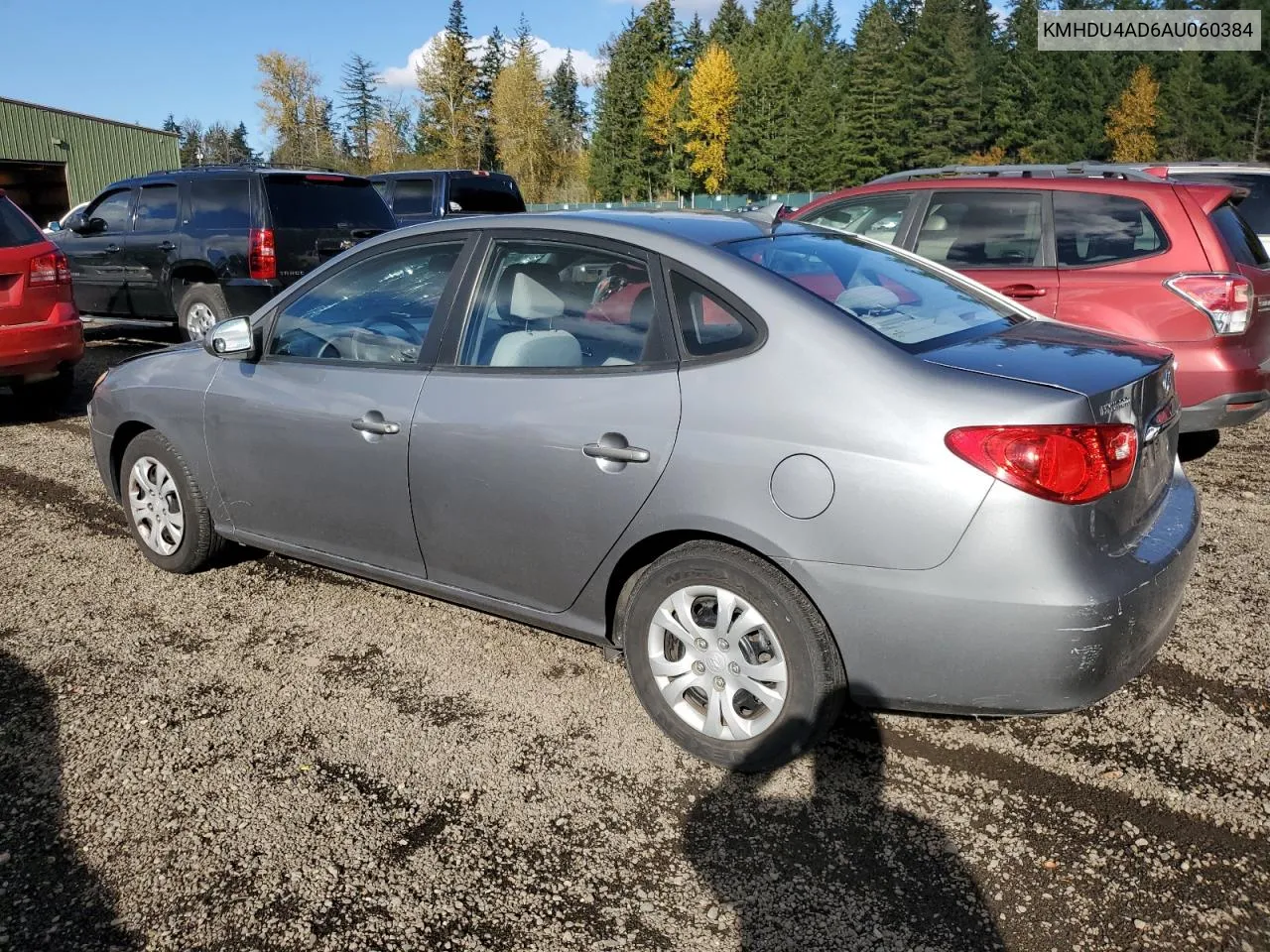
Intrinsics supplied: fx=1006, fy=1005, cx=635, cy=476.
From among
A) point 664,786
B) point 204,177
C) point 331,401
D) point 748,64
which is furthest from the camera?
point 748,64

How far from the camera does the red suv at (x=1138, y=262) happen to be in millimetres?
5660

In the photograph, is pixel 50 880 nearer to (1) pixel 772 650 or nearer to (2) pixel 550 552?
(2) pixel 550 552

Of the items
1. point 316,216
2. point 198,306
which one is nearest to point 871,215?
point 316,216

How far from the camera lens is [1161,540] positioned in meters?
2.90

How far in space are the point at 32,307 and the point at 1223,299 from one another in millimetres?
8141

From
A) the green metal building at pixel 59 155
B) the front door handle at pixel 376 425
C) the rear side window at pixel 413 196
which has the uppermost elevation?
the green metal building at pixel 59 155

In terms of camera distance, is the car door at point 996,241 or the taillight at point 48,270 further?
the taillight at point 48,270

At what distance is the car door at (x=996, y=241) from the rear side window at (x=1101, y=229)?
0.11 m

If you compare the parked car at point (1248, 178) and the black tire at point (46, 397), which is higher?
the parked car at point (1248, 178)

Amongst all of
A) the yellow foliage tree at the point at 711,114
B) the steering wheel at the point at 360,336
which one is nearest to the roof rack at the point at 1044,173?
the steering wheel at the point at 360,336

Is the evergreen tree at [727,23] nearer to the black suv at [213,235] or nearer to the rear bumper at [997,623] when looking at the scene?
the black suv at [213,235]

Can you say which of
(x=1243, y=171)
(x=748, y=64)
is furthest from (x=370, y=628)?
(x=748, y=64)

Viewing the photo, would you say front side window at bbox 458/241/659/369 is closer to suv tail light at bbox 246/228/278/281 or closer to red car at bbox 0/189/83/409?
red car at bbox 0/189/83/409

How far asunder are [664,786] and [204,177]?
9.11 meters
